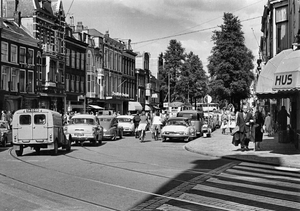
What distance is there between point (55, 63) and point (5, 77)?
396 inches

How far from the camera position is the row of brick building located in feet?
148

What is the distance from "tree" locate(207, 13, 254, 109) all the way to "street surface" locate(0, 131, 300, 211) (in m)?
44.3

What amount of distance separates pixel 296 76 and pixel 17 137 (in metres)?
11.0

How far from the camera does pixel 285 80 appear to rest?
54.0 ft

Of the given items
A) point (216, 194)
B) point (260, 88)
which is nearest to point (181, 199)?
point (216, 194)

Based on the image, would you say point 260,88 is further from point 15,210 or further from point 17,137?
point 15,210

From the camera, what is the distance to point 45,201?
834 cm

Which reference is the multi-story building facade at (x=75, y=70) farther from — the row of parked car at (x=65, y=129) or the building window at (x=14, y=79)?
the row of parked car at (x=65, y=129)

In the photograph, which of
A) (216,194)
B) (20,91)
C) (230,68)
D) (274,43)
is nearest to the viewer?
(216,194)

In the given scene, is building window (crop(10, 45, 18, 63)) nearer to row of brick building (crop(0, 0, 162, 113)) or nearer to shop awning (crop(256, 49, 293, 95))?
row of brick building (crop(0, 0, 162, 113))

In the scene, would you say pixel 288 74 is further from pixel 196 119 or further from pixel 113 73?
pixel 113 73

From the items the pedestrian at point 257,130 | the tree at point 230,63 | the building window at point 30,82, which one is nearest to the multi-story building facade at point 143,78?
the tree at point 230,63

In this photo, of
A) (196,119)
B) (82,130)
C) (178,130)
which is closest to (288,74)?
(82,130)

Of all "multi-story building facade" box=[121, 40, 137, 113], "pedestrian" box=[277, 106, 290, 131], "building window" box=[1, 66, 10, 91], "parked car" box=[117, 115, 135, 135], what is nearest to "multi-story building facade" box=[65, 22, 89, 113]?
"building window" box=[1, 66, 10, 91]
